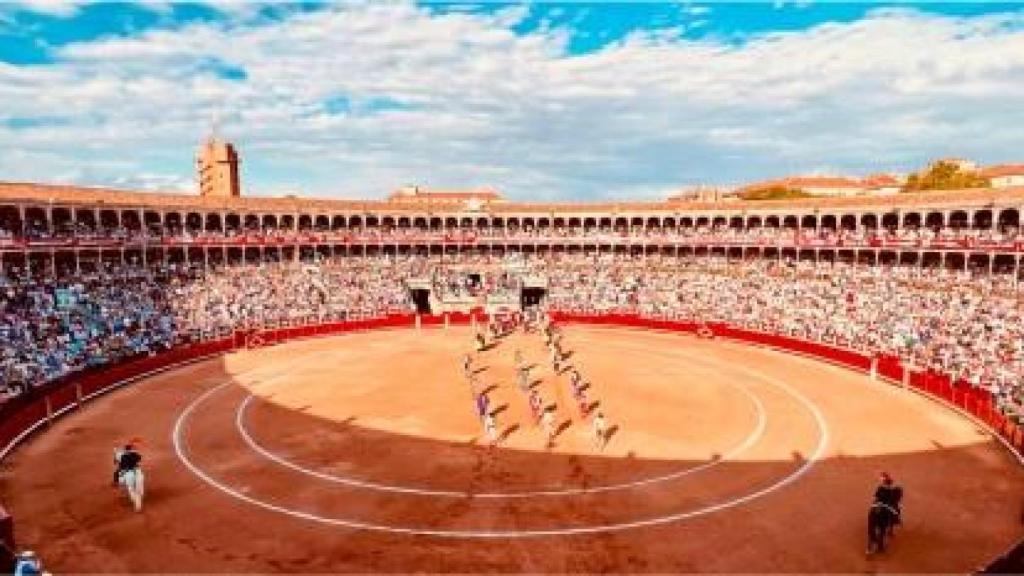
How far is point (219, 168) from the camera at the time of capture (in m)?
118

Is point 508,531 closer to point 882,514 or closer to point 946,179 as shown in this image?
point 882,514

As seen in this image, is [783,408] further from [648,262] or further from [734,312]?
[648,262]

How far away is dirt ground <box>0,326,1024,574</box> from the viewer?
58.3 feet

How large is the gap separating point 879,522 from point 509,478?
9.91 metres

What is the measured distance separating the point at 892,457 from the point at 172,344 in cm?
3619

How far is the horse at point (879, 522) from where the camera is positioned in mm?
17172

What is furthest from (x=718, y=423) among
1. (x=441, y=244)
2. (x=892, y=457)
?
(x=441, y=244)

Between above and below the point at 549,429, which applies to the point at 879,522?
above

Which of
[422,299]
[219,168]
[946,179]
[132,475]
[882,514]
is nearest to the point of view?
[882,514]

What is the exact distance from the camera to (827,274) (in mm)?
52812

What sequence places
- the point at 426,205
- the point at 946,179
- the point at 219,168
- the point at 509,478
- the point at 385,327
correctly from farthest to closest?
the point at 219,168 → the point at 946,179 → the point at 426,205 → the point at 385,327 → the point at 509,478

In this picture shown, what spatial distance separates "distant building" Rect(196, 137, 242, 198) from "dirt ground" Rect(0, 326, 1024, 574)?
8755 centimetres

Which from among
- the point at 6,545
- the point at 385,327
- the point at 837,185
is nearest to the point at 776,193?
the point at 837,185

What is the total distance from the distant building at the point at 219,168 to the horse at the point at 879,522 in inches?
4430
